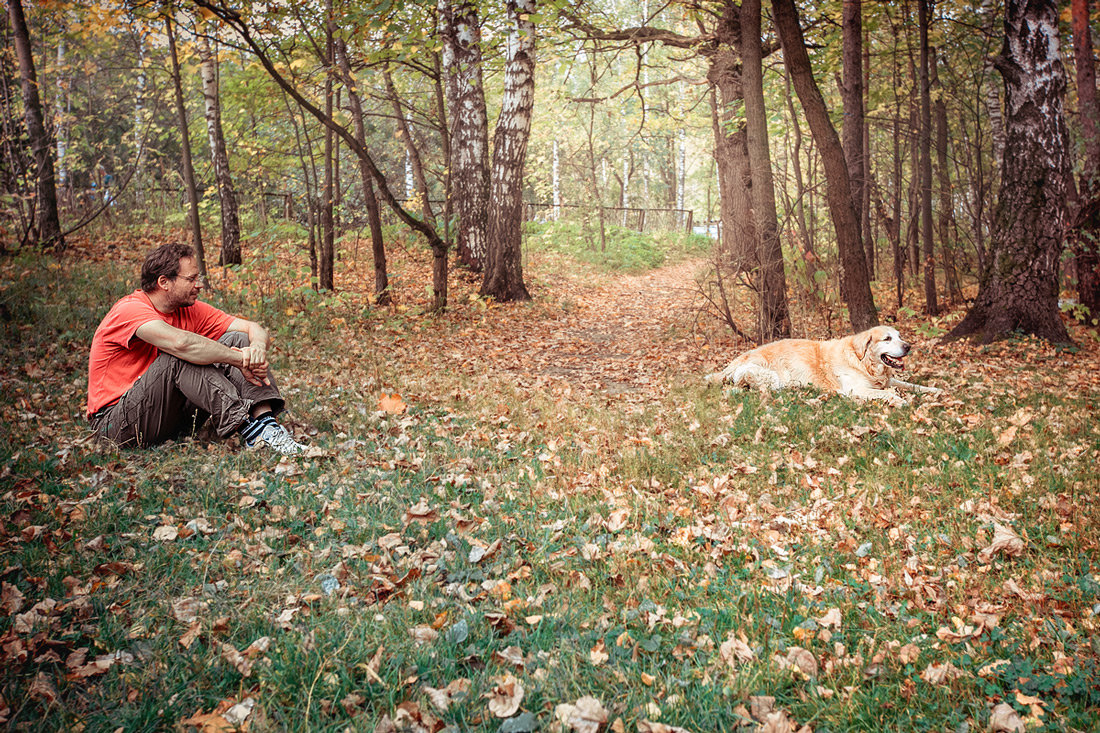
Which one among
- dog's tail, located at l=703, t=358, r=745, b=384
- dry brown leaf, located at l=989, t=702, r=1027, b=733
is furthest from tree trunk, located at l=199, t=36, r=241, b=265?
dry brown leaf, located at l=989, t=702, r=1027, b=733

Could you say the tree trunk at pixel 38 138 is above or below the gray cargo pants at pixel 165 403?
above

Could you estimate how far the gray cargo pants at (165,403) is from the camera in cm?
466

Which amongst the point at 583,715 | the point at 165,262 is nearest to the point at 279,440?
the point at 165,262

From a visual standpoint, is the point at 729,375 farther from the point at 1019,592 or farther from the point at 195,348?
the point at 195,348

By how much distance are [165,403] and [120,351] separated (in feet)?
1.69

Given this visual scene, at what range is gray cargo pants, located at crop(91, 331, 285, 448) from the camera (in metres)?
4.66

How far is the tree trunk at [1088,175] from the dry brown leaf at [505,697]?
10.5 meters

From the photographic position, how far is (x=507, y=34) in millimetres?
10859

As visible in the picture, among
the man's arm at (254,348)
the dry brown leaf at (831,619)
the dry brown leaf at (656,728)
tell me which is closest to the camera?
the dry brown leaf at (656,728)

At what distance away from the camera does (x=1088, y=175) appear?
30.8 ft

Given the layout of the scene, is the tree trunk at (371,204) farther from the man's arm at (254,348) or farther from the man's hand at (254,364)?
the man's hand at (254,364)

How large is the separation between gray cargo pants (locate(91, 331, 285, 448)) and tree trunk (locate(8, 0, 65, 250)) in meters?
8.89

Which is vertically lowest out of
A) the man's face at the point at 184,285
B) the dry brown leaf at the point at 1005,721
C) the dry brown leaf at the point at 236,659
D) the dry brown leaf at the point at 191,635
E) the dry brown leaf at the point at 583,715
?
the dry brown leaf at the point at 1005,721

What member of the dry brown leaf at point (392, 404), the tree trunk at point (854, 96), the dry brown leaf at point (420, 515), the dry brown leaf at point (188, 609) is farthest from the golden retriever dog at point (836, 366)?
the dry brown leaf at point (188, 609)
